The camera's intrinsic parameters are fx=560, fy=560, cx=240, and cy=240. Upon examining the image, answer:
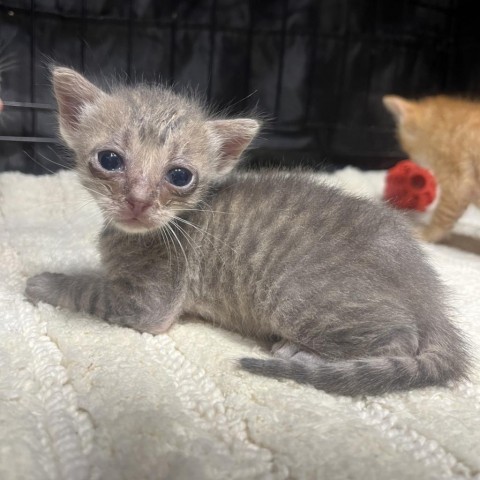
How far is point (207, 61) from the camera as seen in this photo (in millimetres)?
3041

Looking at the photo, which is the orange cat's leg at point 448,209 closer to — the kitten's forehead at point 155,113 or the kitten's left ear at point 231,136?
the kitten's left ear at point 231,136

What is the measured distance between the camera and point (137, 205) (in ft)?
4.35

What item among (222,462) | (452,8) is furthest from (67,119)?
(452,8)

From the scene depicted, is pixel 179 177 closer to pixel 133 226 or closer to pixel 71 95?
pixel 133 226

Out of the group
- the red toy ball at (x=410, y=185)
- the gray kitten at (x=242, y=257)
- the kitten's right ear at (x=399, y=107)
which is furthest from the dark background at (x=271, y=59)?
the gray kitten at (x=242, y=257)

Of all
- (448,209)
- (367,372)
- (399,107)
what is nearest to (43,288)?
(367,372)

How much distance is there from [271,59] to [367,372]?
237 centimetres

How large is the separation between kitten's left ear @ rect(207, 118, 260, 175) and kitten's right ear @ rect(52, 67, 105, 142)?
1.08 ft

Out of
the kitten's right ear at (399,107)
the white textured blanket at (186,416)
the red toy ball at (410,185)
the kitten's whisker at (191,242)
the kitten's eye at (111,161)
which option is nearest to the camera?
the white textured blanket at (186,416)

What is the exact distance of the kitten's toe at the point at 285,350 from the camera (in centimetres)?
137

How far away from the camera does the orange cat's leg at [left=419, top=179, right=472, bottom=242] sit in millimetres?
2744

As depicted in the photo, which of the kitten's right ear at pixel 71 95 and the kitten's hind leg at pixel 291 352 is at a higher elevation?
the kitten's right ear at pixel 71 95

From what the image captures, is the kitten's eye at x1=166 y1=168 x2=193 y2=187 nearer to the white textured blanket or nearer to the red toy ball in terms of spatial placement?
the white textured blanket

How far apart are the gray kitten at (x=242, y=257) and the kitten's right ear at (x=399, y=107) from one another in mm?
1724
